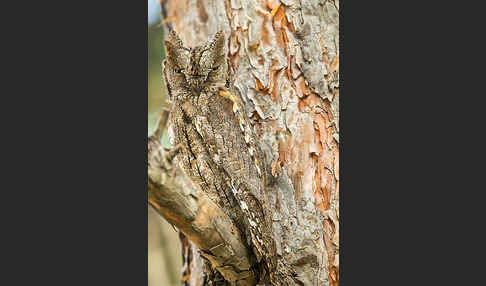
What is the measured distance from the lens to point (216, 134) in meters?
2.39

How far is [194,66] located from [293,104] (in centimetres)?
58

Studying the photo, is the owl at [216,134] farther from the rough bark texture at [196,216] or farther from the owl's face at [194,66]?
the rough bark texture at [196,216]

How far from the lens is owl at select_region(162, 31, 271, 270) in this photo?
230cm

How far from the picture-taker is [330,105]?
2502 mm

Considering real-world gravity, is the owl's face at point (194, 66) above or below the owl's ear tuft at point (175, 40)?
below

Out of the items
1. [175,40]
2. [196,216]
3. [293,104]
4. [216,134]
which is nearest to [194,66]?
[175,40]

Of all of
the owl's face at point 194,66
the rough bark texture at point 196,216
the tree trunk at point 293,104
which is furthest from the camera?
the tree trunk at point 293,104

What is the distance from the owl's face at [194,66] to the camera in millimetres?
2301

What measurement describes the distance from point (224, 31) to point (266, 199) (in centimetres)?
96

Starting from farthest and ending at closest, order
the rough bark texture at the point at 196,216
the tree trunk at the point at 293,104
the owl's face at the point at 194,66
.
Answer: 1. the tree trunk at the point at 293,104
2. the owl's face at the point at 194,66
3. the rough bark texture at the point at 196,216

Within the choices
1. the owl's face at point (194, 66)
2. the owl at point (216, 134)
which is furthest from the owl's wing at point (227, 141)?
the owl's face at point (194, 66)

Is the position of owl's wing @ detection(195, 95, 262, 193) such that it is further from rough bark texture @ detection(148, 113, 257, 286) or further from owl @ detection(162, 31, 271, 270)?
rough bark texture @ detection(148, 113, 257, 286)

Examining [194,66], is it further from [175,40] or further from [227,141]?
[227,141]

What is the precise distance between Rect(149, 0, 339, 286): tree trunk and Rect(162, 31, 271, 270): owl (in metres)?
0.10
